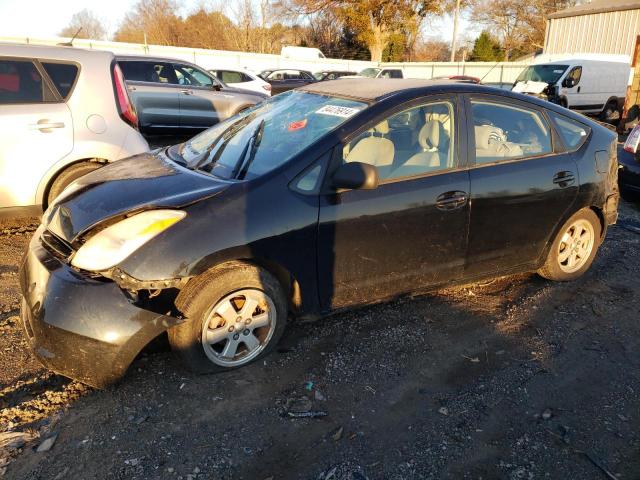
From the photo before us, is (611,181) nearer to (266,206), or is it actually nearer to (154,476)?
(266,206)

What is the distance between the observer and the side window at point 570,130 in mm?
4207

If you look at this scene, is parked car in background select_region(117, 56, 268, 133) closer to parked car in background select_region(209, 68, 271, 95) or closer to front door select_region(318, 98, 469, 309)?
parked car in background select_region(209, 68, 271, 95)

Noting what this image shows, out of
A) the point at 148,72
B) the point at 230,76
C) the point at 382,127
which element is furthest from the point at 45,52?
the point at 230,76

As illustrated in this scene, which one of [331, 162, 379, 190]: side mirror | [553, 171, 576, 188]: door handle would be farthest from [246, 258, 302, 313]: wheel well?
[553, 171, 576, 188]: door handle

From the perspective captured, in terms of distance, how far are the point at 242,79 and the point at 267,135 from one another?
13145 millimetres

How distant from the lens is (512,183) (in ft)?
12.4

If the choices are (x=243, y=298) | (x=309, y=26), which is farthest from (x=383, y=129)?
(x=309, y=26)

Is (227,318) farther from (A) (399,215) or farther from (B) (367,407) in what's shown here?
(A) (399,215)

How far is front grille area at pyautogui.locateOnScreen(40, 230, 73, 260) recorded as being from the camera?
9.64 feet

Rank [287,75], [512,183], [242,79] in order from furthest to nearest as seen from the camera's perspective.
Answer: [287,75], [242,79], [512,183]

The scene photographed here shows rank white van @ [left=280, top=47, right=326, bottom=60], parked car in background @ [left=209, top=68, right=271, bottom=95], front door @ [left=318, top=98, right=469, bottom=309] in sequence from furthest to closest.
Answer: white van @ [left=280, top=47, right=326, bottom=60]
parked car in background @ [left=209, top=68, right=271, bottom=95]
front door @ [left=318, top=98, right=469, bottom=309]

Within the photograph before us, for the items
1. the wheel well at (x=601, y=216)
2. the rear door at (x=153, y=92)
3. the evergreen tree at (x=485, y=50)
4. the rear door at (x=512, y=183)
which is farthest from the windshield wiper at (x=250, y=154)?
the evergreen tree at (x=485, y=50)

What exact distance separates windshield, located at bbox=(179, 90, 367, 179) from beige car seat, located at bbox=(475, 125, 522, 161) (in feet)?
3.01

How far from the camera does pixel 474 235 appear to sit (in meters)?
3.71
